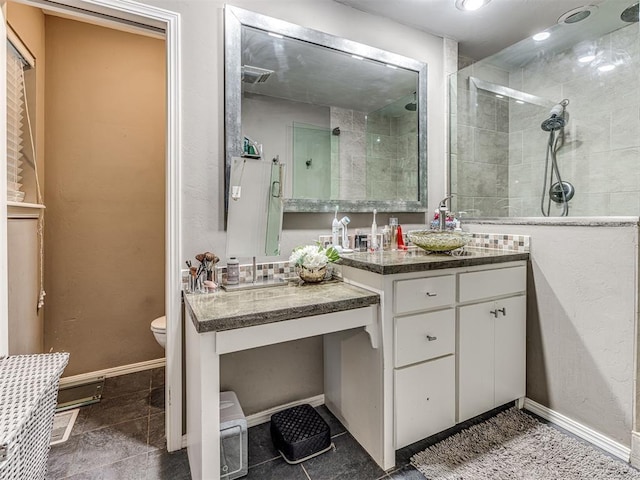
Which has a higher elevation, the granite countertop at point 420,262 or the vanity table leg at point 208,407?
the granite countertop at point 420,262

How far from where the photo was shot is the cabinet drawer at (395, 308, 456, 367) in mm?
1491

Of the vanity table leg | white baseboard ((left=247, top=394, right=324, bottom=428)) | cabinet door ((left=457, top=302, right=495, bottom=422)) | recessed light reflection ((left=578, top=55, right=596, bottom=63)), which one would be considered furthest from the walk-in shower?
the vanity table leg

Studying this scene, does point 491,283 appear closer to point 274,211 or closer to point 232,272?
point 274,211

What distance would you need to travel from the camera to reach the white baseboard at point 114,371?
227cm

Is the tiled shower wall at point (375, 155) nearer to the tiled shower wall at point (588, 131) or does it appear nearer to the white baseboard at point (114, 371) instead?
the tiled shower wall at point (588, 131)

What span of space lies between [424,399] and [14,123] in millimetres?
2630

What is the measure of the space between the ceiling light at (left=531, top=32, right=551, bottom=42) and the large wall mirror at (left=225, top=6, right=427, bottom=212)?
0.78 m

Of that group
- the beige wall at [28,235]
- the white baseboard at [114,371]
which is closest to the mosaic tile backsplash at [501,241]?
the white baseboard at [114,371]

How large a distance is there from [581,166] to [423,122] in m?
1.11

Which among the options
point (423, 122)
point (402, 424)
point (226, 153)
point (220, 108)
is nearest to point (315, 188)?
point (226, 153)

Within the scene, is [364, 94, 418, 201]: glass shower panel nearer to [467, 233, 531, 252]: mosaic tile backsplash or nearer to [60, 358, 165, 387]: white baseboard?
[467, 233, 531, 252]: mosaic tile backsplash

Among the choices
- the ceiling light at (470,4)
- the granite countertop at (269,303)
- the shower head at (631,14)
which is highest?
the ceiling light at (470,4)

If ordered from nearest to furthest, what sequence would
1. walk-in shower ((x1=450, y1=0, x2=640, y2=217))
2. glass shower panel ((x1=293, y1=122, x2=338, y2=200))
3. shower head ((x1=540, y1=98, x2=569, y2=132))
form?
glass shower panel ((x1=293, y1=122, x2=338, y2=200)) → walk-in shower ((x1=450, y1=0, x2=640, y2=217)) → shower head ((x1=540, y1=98, x2=569, y2=132))

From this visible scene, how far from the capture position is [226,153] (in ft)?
5.54
